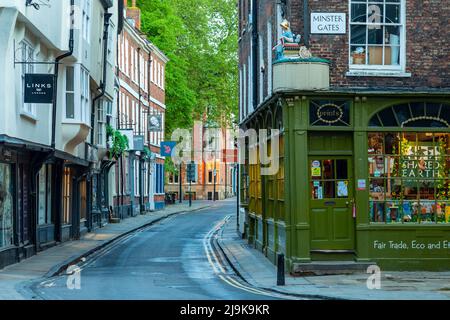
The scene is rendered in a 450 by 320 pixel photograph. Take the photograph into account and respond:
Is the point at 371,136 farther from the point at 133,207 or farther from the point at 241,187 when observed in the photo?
the point at 133,207

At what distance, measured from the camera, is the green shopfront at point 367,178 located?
67.6 ft

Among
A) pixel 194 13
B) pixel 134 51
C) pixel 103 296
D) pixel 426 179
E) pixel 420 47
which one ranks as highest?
pixel 194 13

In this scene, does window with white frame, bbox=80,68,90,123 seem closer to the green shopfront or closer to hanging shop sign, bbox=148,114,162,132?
the green shopfront

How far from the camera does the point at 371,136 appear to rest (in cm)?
2077

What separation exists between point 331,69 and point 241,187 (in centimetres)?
1324

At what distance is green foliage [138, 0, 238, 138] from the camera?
69.3 metres

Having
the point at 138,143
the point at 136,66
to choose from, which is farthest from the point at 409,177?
the point at 136,66

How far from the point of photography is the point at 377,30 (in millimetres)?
21422

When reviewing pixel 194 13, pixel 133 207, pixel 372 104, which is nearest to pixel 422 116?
pixel 372 104

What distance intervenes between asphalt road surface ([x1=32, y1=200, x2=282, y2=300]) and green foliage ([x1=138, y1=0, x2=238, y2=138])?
1393 inches

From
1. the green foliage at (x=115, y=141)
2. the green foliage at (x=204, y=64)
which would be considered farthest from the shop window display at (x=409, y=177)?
the green foliage at (x=204, y=64)

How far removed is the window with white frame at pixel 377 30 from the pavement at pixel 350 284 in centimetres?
510

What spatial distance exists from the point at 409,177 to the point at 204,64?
2034 inches

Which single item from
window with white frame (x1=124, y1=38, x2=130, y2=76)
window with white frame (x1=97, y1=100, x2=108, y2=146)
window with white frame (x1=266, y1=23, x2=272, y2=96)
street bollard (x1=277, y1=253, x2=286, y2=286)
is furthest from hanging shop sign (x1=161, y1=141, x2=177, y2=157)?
street bollard (x1=277, y1=253, x2=286, y2=286)
